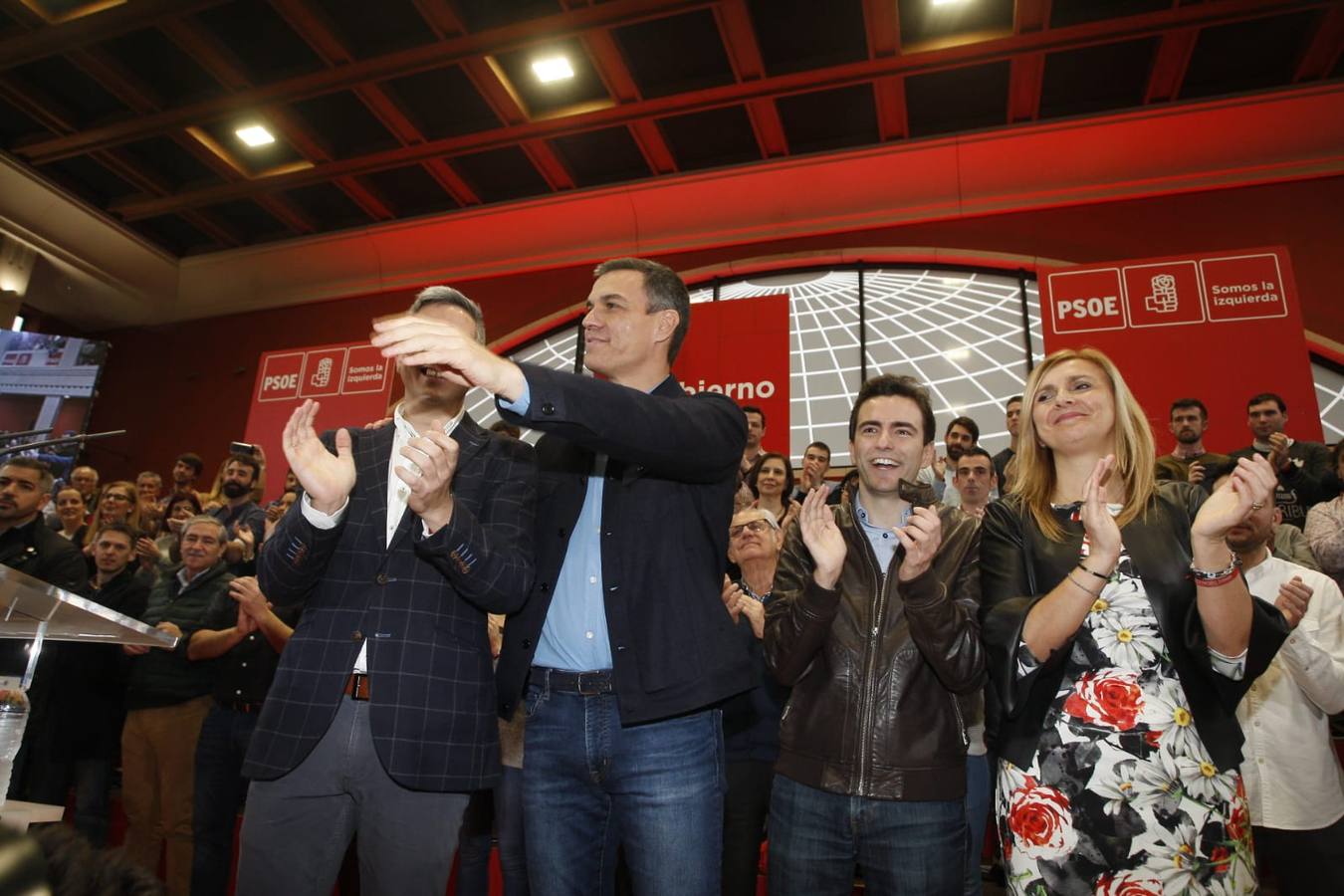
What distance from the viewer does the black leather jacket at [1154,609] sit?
57.0 inches

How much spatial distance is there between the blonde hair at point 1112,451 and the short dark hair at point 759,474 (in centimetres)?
268

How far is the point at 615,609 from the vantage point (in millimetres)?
1540

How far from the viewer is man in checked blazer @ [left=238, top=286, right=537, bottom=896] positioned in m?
1.47

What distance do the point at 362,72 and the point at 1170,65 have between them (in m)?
6.15

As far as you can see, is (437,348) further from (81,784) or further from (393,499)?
(81,784)

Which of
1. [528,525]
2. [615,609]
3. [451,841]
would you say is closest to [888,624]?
[615,609]

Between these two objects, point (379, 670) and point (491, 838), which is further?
point (491, 838)

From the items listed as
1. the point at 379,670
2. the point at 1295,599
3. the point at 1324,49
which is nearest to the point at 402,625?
the point at 379,670

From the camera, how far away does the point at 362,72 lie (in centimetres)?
682

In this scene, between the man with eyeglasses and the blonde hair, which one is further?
the man with eyeglasses

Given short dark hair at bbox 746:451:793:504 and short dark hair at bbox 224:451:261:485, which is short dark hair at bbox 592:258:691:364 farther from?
short dark hair at bbox 224:451:261:485

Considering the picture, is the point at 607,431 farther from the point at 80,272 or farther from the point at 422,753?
the point at 80,272

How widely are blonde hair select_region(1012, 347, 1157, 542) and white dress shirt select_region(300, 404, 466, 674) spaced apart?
117 centimetres

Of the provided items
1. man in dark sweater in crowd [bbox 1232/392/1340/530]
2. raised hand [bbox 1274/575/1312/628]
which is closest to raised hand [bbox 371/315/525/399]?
raised hand [bbox 1274/575/1312/628]
